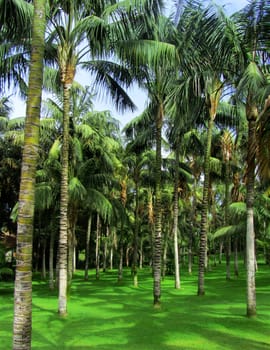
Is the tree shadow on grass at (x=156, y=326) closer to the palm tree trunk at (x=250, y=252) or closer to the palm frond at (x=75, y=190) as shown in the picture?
the palm tree trunk at (x=250, y=252)

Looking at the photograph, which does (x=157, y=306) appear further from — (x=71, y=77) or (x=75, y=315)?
(x=71, y=77)

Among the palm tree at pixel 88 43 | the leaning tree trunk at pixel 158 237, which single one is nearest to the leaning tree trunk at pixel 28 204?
the palm tree at pixel 88 43

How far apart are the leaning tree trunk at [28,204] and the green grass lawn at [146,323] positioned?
388 cm

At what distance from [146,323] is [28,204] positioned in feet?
24.3

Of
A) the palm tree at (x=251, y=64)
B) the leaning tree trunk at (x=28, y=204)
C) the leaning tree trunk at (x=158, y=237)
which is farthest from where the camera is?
the leaning tree trunk at (x=158, y=237)

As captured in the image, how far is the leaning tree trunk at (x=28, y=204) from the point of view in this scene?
5523mm

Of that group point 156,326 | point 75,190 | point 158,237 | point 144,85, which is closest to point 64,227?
point 158,237

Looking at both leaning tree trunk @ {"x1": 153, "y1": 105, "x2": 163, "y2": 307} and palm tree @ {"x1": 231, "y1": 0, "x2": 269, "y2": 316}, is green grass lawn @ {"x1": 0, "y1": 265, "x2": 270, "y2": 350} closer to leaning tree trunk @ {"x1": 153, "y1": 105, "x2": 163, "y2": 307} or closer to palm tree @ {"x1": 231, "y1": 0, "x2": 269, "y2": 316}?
leaning tree trunk @ {"x1": 153, "y1": 105, "x2": 163, "y2": 307}

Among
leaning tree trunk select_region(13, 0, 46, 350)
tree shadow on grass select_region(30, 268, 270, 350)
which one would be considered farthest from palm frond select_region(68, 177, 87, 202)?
leaning tree trunk select_region(13, 0, 46, 350)

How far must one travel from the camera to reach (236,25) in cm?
1194

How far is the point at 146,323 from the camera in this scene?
471 inches

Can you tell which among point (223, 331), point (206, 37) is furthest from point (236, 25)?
point (223, 331)

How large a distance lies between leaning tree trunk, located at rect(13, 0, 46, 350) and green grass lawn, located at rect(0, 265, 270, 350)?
12.7ft

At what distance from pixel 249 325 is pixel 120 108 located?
8.24 meters
